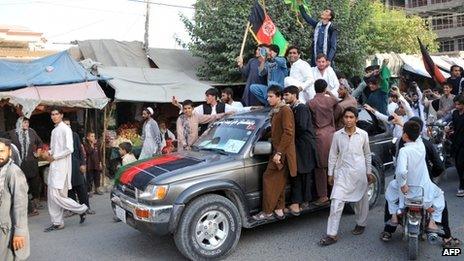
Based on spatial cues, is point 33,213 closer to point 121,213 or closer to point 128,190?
point 121,213

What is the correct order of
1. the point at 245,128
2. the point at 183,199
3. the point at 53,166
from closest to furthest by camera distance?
the point at 183,199
the point at 245,128
the point at 53,166

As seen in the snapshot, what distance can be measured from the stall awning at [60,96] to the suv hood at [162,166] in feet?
12.6

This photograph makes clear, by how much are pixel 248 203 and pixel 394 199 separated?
1.76 metres

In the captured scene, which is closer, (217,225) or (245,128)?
(217,225)

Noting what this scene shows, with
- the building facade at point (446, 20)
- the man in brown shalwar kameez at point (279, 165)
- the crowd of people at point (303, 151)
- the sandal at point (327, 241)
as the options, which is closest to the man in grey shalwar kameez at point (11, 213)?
the crowd of people at point (303, 151)

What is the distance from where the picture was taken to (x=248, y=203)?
538cm

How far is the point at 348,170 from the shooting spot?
208 inches

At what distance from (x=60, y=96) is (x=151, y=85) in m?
3.02

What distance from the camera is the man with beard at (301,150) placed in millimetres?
5668

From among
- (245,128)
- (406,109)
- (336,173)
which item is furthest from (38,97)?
(406,109)

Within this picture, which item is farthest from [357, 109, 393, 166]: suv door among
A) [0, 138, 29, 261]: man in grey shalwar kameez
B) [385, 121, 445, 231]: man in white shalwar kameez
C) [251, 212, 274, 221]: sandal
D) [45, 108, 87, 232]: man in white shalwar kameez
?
[0, 138, 29, 261]: man in grey shalwar kameez

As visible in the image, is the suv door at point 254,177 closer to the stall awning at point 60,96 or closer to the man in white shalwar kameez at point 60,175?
the man in white shalwar kameez at point 60,175

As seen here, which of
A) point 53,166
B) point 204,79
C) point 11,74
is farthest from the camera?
point 204,79

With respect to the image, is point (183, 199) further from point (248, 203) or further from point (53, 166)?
point (53, 166)
